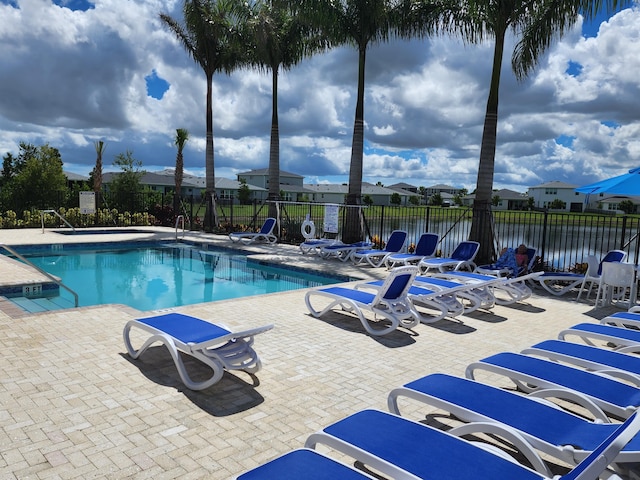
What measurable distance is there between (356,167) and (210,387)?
1195 centimetres

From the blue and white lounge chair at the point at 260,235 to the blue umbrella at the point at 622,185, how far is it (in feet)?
35.8

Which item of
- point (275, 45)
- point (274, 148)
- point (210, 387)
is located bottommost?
point (210, 387)

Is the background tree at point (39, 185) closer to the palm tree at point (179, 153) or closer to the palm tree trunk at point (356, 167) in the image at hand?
the palm tree at point (179, 153)

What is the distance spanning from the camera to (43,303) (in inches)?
342

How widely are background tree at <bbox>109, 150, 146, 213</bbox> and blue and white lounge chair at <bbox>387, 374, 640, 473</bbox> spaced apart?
23.1 meters

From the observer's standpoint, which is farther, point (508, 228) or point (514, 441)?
point (508, 228)

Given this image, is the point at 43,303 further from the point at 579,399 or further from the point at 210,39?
the point at 210,39

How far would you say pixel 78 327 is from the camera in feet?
20.2

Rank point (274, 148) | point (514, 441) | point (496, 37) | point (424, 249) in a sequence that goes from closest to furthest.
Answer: point (514, 441) < point (496, 37) < point (424, 249) < point (274, 148)

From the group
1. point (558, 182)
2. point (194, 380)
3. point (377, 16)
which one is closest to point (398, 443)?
point (194, 380)

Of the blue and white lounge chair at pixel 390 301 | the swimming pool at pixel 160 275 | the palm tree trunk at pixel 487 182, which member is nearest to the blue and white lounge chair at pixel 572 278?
the palm tree trunk at pixel 487 182

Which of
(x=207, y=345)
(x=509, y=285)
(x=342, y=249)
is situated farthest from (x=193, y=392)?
(x=342, y=249)

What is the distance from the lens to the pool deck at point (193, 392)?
330 cm

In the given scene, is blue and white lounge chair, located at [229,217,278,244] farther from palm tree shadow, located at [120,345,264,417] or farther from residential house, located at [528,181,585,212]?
residential house, located at [528,181,585,212]
